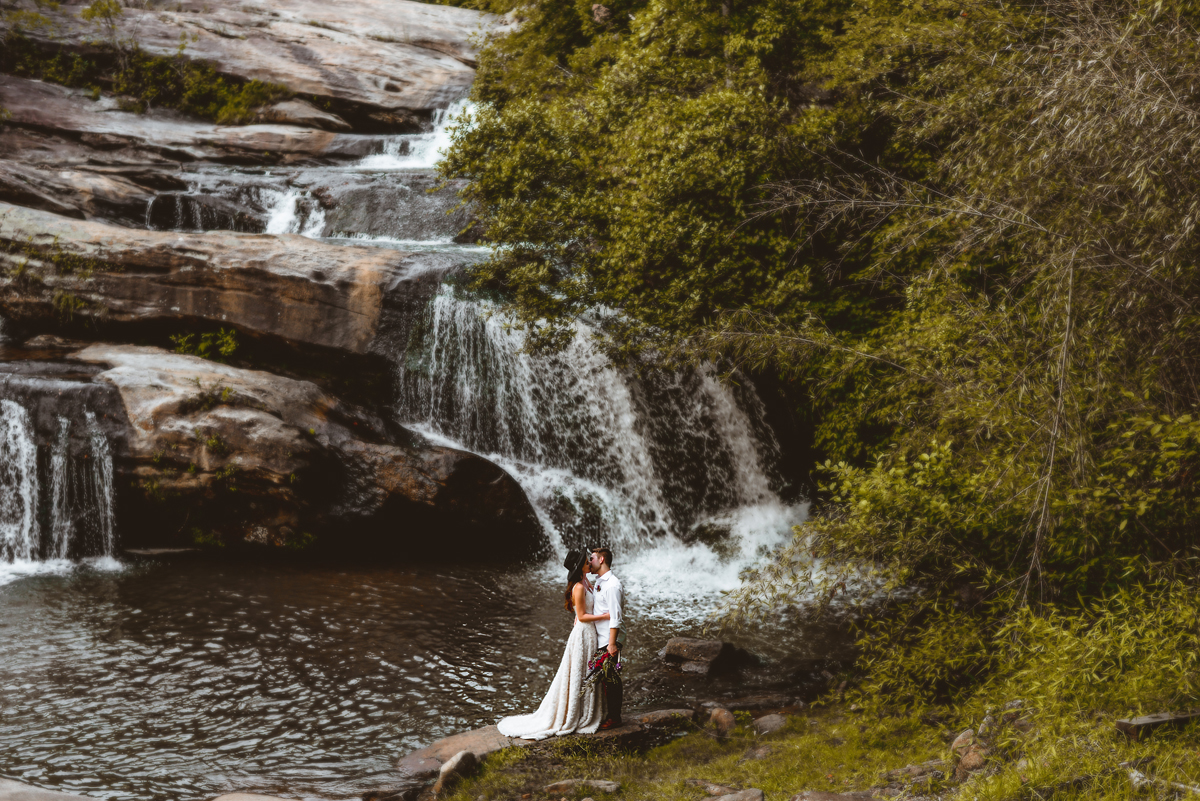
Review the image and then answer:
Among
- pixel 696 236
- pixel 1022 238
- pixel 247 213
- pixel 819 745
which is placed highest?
pixel 247 213

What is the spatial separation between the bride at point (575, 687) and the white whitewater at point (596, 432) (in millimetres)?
7045

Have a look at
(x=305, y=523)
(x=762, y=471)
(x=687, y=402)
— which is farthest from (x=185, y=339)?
(x=762, y=471)

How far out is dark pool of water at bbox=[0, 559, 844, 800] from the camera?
7.89 m

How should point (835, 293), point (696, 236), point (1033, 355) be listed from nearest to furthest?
point (1033, 355) < point (696, 236) < point (835, 293)

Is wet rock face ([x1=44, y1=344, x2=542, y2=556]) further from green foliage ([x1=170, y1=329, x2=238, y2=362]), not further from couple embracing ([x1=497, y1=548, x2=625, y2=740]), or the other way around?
couple embracing ([x1=497, y1=548, x2=625, y2=740])

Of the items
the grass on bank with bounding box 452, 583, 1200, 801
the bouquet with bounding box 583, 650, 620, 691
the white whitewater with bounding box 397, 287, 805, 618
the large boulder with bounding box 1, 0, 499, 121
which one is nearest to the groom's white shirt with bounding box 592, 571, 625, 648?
→ the bouquet with bounding box 583, 650, 620, 691

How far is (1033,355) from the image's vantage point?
706 cm

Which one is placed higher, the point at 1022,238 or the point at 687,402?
the point at 1022,238

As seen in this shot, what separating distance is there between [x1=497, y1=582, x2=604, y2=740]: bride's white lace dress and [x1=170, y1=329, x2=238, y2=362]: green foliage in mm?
10558

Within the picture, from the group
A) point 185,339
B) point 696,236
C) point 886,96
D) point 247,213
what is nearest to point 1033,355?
point 696,236

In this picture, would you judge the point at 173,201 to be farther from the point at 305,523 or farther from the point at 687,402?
the point at 687,402

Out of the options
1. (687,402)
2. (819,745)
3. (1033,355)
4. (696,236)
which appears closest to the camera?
(1033,355)

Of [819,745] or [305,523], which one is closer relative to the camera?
[819,745]

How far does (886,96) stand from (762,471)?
6.81 metres
